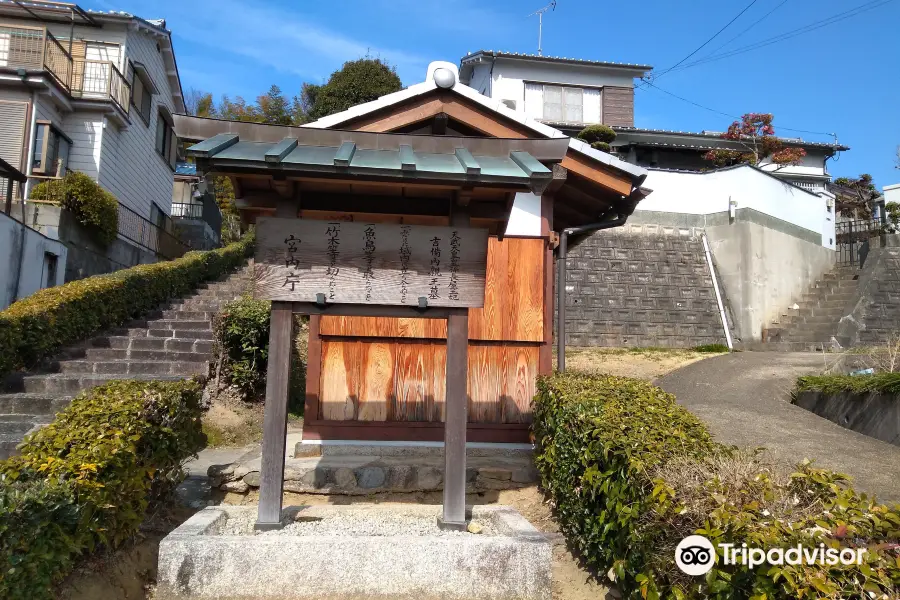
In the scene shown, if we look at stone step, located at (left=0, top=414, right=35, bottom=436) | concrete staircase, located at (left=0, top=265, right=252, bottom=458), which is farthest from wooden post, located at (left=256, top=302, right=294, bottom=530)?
stone step, located at (left=0, top=414, right=35, bottom=436)

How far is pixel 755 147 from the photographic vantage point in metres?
29.1

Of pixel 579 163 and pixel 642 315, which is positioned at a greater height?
pixel 579 163

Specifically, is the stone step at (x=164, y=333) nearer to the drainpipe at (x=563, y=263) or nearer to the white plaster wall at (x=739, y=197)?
the drainpipe at (x=563, y=263)

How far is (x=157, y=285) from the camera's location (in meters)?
15.4

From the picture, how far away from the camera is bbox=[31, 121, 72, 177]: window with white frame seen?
1809 centimetres

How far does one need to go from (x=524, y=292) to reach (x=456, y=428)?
3.01 m

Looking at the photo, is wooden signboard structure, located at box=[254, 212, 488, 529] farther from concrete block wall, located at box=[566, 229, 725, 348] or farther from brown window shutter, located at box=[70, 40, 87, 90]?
brown window shutter, located at box=[70, 40, 87, 90]

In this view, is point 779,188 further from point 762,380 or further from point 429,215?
point 429,215

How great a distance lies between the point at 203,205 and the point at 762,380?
27925mm

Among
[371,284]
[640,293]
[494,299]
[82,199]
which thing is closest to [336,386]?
[494,299]

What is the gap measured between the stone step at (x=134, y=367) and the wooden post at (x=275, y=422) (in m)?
7.23

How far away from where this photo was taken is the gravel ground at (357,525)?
528 cm

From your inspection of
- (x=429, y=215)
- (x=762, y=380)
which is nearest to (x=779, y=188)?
(x=762, y=380)

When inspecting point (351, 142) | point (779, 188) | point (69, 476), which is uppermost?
point (779, 188)
